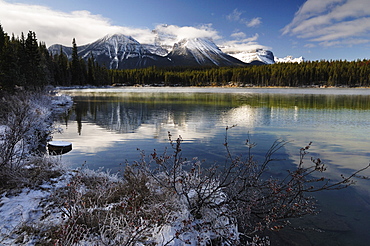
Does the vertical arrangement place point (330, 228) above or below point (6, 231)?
below

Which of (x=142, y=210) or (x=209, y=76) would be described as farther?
(x=209, y=76)

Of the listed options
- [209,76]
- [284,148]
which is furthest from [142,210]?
[209,76]

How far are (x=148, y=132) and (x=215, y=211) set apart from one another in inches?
527

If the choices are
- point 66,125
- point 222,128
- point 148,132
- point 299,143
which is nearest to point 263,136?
point 299,143

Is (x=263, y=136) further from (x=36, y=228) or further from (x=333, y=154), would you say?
(x=36, y=228)

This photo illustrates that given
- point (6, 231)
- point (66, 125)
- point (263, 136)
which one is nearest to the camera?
point (6, 231)

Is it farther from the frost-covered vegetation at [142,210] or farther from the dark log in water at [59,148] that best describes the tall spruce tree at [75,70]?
the frost-covered vegetation at [142,210]

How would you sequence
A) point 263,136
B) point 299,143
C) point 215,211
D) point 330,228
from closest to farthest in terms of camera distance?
1. point 215,211
2. point 330,228
3. point 299,143
4. point 263,136

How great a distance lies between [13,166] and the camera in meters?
7.85

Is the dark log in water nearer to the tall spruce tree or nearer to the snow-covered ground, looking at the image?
the snow-covered ground

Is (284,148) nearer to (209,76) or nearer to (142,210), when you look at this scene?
(142,210)

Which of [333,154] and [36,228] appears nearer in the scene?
[36,228]

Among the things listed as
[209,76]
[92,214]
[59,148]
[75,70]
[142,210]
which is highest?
[209,76]

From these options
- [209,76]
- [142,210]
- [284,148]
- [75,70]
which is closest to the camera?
[142,210]
